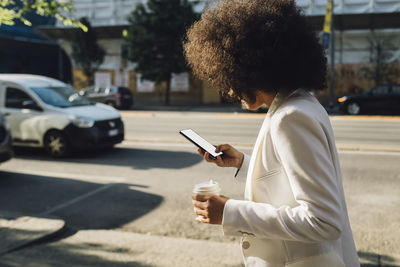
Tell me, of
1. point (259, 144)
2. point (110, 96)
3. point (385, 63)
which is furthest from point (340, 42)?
point (259, 144)

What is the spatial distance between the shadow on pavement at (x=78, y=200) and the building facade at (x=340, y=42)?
22.5 metres

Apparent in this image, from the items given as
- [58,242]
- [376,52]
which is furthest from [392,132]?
[376,52]

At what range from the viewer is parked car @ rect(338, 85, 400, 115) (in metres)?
20.0

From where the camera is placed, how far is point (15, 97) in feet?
32.5

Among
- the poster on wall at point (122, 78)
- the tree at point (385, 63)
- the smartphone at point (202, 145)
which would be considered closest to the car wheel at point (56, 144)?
the smartphone at point (202, 145)

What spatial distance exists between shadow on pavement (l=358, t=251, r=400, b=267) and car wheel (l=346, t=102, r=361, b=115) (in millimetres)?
17879

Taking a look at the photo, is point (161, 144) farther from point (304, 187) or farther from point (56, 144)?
point (304, 187)

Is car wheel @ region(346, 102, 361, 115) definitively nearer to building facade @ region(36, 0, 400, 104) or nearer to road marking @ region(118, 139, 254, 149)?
building facade @ region(36, 0, 400, 104)

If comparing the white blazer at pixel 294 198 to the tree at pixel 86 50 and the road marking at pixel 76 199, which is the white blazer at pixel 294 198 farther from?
the tree at pixel 86 50

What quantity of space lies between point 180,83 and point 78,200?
27.8 metres

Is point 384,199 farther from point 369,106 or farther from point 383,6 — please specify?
point 383,6

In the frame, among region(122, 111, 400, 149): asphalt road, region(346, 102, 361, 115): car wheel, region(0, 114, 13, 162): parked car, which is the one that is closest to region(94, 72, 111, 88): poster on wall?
region(122, 111, 400, 149): asphalt road

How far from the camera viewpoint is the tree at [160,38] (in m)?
28.5

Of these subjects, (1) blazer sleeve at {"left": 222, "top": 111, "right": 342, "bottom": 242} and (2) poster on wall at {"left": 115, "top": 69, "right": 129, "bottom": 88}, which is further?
(2) poster on wall at {"left": 115, "top": 69, "right": 129, "bottom": 88}
